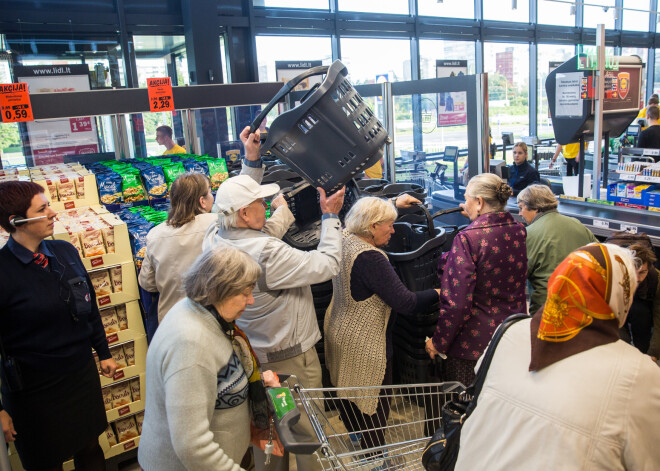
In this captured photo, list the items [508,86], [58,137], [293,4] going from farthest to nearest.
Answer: [508,86] → [293,4] → [58,137]

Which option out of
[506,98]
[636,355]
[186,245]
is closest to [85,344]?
[186,245]

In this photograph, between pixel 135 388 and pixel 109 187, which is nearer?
pixel 135 388

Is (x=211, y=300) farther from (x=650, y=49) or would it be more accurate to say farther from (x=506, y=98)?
(x=650, y=49)

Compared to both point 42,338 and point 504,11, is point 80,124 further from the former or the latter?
point 504,11

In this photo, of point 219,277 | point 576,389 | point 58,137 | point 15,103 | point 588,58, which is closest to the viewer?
point 576,389

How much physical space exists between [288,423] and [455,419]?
0.51 m

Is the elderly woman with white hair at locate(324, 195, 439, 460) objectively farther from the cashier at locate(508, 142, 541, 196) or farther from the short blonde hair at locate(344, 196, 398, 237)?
the cashier at locate(508, 142, 541, 196)

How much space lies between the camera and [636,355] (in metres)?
1.23

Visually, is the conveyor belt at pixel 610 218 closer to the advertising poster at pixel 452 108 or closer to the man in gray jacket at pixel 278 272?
the advertising poster at pixel 452 108

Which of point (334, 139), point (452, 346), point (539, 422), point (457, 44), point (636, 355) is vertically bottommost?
point (452, 346)

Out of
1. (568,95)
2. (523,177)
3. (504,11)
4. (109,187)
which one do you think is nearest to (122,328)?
(109,187)

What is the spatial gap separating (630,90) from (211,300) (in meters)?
4.48

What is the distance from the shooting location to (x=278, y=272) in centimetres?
227

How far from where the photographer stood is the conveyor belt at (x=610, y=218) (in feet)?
11.9
